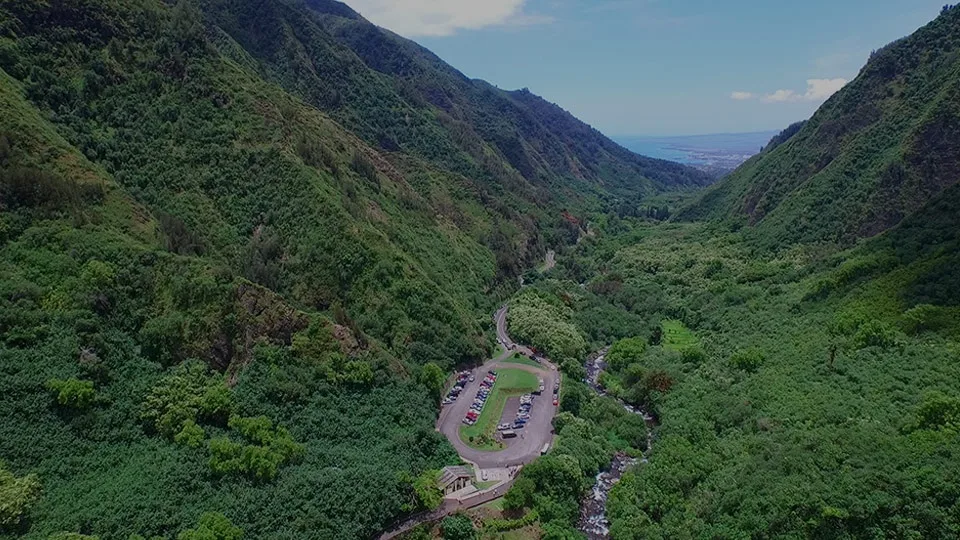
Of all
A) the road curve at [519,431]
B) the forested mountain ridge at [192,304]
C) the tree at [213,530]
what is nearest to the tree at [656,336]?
the road curve at [519,431]

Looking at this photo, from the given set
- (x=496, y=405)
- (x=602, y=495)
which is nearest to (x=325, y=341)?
(x=496, y=405)

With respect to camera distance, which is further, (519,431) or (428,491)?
(519,431)

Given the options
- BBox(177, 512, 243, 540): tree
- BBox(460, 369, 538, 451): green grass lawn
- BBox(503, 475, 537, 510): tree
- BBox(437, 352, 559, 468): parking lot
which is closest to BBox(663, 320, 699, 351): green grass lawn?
BBox(437, 352, 559, 468): parking lot

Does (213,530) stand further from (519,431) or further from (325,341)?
(519,431)

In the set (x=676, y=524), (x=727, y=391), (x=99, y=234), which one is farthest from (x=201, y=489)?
(x=727, y=391)

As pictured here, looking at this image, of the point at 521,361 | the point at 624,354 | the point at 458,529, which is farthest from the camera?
the point at 624,354

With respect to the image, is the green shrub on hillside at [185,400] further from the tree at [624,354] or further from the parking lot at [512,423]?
the tree at [624,354]
